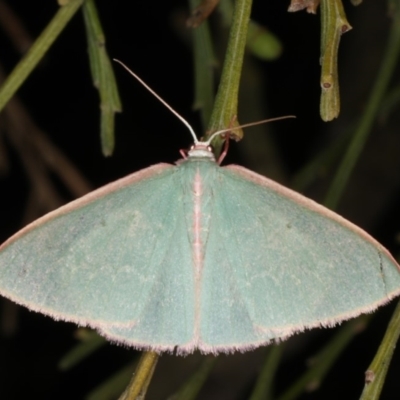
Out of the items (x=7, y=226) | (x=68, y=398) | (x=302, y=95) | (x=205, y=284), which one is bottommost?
(x=68, y=398)

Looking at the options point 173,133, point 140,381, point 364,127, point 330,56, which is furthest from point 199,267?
point 173,133

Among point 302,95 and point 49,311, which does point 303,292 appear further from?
point 302,95

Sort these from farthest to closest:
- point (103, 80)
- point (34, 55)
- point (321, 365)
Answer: point (321, 365) < point (103, 80) < point (34, 55)

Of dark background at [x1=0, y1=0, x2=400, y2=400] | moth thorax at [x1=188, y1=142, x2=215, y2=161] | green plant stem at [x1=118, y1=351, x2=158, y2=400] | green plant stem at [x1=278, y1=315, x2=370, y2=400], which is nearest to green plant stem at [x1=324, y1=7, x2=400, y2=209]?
green plant stem at [x1=278, y1=315, x2=370, y2=400]

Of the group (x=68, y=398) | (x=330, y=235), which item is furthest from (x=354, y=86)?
(x=330, y=235)

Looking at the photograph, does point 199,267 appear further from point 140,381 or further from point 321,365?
point 321,365

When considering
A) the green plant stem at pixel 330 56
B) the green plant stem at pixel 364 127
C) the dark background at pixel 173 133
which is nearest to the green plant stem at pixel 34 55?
the green plant stem at pixel 330 56
